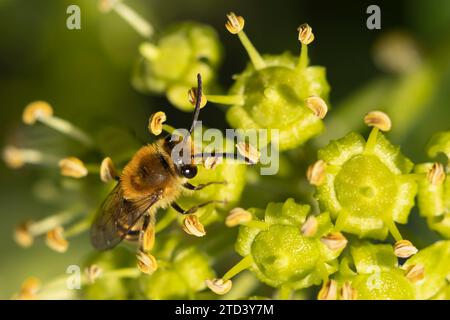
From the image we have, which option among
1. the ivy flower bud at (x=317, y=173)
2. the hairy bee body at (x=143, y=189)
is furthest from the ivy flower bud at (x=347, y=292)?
the hairy bee body at (x=143, y=189)

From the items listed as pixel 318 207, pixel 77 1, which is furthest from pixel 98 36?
pixel 318 207

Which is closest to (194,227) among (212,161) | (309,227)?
(212,161)

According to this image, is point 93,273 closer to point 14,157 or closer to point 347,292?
point 14,157

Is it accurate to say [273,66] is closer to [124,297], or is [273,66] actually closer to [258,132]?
[258,132]

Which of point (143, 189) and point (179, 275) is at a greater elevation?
point (143, 189)

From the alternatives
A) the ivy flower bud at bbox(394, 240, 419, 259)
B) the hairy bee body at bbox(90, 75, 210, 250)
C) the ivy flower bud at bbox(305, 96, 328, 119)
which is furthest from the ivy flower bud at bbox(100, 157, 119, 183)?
the ivy flower bud at bbox(394, 240, 419, 259)

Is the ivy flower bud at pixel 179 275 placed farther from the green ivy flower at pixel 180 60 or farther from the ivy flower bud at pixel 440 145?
the ivy flower bud at pixel 440 145
